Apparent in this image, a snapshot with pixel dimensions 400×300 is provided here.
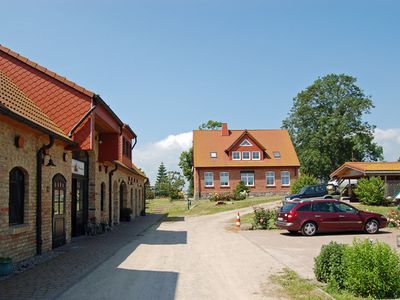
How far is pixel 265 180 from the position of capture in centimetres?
5481

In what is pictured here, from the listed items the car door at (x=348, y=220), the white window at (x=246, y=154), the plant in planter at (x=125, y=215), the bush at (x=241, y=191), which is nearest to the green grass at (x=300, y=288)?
the car door at (x=348, y=220)

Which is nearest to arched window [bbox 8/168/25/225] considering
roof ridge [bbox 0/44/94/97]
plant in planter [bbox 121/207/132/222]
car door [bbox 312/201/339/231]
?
roof ridge [bbox 0/44/94/97]

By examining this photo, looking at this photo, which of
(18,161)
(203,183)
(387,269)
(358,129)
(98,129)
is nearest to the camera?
(387,269)

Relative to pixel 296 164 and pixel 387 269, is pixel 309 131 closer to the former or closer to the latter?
pixel 296 164

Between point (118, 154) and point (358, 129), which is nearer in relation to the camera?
point (118, 154)

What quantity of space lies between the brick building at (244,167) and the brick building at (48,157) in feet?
96.4

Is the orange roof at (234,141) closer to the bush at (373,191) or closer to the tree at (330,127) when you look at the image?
the tree at (330,127)

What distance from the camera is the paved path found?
8430 mm

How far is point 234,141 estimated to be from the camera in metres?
56.5

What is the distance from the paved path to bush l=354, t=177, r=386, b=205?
20855 mm

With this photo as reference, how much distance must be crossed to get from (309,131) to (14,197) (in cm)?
5700

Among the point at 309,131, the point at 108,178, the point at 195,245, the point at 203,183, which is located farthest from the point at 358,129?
the point at 195,245

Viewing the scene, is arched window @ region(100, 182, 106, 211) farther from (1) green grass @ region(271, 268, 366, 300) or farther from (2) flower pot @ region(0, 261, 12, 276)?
(1) green grass @ region(271, 268, 366, 300)

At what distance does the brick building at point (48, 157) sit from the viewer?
1161 cm
